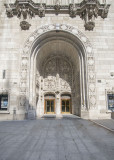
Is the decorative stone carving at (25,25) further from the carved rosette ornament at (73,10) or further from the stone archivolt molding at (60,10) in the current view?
the carved rosette ornament at (73,10)

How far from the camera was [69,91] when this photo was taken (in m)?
17.0

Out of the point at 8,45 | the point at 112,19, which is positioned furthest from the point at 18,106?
the point at 112,19

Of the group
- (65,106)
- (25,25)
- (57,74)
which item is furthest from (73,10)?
(65,106)

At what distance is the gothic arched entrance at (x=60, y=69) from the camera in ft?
40.1

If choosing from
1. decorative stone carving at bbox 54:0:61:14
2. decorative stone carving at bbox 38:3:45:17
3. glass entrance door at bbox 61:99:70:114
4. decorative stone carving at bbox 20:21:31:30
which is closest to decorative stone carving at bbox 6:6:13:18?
decorative stone carving at bbox 20:21:31:30

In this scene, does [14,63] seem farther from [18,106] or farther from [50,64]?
[50,64]

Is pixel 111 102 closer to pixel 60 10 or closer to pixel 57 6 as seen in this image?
pixel 60 10

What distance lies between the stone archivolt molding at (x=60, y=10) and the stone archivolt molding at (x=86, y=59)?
1.42m

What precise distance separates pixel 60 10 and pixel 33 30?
389 centimetres

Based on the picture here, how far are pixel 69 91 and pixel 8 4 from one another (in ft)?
42.3

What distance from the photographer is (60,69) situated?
17828 mm

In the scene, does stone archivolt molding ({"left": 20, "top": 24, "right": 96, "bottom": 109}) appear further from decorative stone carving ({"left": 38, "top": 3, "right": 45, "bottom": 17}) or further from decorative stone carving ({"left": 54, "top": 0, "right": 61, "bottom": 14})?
decorative stone carving ({"left": 54, "top": 0, "right": 61, "bottom": 14})

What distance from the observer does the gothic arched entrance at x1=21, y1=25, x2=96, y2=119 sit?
1223cm

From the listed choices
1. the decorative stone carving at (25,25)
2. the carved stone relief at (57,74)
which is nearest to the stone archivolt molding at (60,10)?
the decorative stone carving at (25,25)
